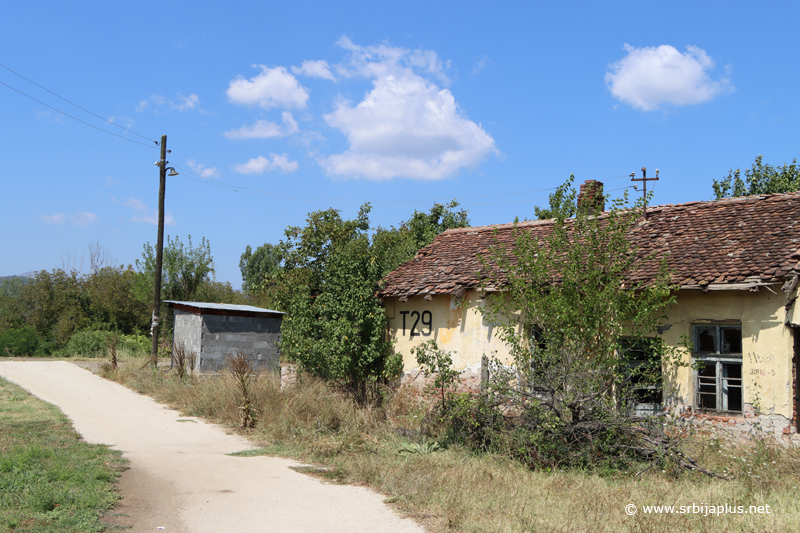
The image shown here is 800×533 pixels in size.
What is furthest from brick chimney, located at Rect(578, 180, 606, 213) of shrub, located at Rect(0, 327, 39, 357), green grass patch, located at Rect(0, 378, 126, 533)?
shrub, located at Rect(0, 327, 39, 357)

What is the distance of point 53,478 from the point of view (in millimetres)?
7062

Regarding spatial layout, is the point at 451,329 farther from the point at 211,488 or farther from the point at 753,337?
the point at 211,488

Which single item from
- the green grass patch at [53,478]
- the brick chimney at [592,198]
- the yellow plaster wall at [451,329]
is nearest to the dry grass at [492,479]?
the yellow plaster wall at [451,329]

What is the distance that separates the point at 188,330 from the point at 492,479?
1364cm

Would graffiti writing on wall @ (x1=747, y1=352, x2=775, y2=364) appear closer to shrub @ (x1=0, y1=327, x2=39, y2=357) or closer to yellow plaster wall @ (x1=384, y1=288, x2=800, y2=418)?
yellow plaster wall @ (x1=384, y1=288, x2=800, y2=418)

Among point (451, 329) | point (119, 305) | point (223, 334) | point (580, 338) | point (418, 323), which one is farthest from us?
point (119, 305)

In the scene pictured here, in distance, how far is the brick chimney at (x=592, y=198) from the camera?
10.4 m

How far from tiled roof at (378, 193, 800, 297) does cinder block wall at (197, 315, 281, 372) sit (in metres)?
6.13

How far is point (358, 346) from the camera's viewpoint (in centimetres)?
1272

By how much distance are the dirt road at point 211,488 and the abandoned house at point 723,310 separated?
4.99 meters

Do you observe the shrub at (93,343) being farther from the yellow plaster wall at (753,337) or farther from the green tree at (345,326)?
the yellow plaster wall at (753,337)

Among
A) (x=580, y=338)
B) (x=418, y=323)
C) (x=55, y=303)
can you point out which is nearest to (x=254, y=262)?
(x=55, y=303)

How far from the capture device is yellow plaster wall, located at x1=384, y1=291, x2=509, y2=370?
11.9 metres

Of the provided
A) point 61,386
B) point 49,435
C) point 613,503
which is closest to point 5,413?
point 49,435
